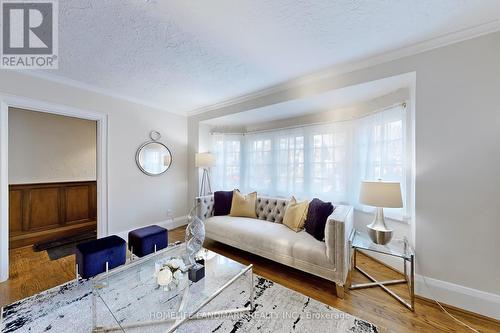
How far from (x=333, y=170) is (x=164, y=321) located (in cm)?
Answer: 282

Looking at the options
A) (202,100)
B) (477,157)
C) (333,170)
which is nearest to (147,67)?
(202,100)

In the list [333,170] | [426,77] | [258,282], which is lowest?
[258,282]

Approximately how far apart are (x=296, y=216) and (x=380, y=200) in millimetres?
1000

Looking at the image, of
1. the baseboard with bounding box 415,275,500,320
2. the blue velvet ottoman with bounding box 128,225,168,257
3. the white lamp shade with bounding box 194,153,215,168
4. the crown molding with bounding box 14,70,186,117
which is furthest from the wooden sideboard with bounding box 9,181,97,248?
the baseboard with bounding box 415,275,500,320

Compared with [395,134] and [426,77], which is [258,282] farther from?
[426,77]

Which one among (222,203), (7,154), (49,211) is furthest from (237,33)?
(49,211)

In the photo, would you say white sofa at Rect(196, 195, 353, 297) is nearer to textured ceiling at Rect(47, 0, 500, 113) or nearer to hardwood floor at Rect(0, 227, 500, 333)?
hardwood floor at Rect(0, 227, 500, 333)

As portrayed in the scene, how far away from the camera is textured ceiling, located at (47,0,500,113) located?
4.70ft

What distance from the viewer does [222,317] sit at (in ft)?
5.26

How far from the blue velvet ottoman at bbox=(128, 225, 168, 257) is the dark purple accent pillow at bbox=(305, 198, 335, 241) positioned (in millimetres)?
1939

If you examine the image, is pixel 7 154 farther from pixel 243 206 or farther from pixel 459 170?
pixel 459 170

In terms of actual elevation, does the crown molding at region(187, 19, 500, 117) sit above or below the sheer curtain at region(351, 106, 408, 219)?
above

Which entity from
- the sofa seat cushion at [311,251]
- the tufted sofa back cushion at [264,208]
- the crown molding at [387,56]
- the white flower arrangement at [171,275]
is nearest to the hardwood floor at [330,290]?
the sofa seat cushion at [311,251]

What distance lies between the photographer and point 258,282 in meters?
2.07
